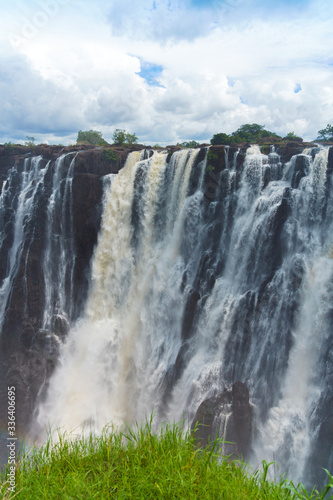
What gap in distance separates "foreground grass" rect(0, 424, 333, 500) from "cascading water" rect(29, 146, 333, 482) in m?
7.33

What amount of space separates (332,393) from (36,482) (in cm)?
964

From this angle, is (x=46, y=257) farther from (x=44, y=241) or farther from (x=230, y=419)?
(x=230, y=419)

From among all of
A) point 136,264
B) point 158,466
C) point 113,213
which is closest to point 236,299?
point 136,264

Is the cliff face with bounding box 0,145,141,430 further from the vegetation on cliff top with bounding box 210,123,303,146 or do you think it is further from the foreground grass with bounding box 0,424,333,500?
the foreground grass with bounding box 0,424,333,500

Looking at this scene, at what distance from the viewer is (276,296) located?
1347cm

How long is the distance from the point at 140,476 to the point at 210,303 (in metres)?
10.8

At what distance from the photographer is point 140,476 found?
4668 mm

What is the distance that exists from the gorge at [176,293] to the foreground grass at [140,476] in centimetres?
504

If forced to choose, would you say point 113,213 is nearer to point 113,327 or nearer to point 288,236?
point 113,327

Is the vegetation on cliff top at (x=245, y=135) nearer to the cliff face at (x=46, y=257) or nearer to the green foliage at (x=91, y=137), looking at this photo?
the cliff face at (x=46, y=257)

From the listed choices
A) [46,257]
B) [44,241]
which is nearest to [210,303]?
[46,257]

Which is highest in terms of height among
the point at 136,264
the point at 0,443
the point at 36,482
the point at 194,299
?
the point at 136,264

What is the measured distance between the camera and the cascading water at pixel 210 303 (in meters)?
12.2

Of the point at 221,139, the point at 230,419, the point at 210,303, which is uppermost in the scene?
the point at 221,139
